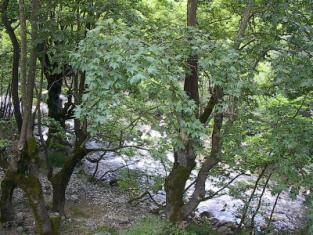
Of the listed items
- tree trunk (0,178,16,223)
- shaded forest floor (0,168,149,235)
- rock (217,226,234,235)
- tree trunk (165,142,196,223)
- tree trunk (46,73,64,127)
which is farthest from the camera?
tree trunk (46,73,64,127)

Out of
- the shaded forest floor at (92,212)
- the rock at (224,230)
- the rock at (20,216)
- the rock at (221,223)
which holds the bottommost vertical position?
the rock at (221,223)

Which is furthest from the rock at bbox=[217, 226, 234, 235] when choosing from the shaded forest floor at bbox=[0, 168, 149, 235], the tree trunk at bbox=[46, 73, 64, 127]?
the tree trunk at bbox=[46, 73, 64, 127]

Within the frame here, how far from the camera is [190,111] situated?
5934mm

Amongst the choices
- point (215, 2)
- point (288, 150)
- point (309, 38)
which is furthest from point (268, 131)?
point (215, 2)

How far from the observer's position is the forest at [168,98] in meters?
5.93

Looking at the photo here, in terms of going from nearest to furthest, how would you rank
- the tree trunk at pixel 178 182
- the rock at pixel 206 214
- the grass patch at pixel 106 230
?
the tree trunk at pixel 178 182, the grass patch at pixel 106 230, the rock at pixel 206 214

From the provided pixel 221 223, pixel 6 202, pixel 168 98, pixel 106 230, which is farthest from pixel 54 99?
pixel 168 98

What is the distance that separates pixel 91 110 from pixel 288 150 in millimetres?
4081

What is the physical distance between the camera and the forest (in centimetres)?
593

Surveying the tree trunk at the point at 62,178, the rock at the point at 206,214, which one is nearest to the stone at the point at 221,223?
the rock at the point at 206,214

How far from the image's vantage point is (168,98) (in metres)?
6.12

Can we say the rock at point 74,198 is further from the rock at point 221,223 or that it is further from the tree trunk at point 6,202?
the rock at point 221,223

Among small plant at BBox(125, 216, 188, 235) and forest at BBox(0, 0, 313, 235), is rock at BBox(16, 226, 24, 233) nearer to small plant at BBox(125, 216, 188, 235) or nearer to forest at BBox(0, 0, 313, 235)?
forest at BBox(0, 0, 313, 235)

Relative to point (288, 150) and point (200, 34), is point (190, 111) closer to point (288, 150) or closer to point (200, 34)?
point (200, 34)
